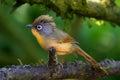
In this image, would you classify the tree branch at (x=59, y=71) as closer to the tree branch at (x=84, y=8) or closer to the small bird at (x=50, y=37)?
the small bird at (x=50, y=37)

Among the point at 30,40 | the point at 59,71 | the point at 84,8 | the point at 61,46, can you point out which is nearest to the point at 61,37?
the point at 61,46

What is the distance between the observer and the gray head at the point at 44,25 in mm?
2910

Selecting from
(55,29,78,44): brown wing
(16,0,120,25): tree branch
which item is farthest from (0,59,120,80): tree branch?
(16,0,120,25): tree branch

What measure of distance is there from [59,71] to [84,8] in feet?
2.78

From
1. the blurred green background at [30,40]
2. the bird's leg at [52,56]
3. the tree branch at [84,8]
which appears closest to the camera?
the bird's leg at [52,56]

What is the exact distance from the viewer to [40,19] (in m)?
2.91

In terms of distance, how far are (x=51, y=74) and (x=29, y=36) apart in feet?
7.75

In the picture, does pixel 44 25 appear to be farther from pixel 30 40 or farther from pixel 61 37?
pixel 30 40

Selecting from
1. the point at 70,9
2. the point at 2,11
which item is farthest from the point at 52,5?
the point at 2,11

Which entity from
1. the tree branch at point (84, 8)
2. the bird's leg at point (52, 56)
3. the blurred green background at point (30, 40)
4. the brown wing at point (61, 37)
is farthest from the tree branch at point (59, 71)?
the blurred green background at point (30, 40)

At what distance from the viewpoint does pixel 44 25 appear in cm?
294

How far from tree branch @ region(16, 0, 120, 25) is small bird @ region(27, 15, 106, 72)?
0.62 metres

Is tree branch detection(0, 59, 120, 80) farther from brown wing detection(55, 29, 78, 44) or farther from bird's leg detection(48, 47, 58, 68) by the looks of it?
brown wing detection(55, 29, 78, 44)

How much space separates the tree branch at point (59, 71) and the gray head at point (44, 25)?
199 mm
